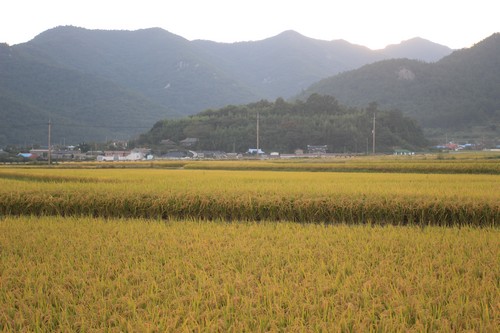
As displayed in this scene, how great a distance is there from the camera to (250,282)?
11.4ft

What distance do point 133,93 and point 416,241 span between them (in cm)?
12041

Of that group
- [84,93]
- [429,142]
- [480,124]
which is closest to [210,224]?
[429,142]

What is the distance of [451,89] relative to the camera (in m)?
90.9

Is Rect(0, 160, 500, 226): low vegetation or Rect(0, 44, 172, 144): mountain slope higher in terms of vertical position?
Rect(0, 44, 172, 144): mountain slope

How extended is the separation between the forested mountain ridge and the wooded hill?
55.1ft

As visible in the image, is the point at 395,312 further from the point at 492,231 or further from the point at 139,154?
the point at 139,154

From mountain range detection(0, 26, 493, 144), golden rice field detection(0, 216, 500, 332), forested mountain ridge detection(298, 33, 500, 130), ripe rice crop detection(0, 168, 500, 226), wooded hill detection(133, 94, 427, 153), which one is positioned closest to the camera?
golden rice field detection(0, 216, 500, 332)

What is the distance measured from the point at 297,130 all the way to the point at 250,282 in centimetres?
6945

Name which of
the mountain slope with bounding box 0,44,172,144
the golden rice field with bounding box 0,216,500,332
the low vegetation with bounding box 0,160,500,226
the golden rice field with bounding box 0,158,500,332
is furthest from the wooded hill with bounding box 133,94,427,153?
the golden rice field with bounding box 0,216,500,332

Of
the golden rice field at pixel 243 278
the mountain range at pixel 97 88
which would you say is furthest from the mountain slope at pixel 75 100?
the golden rice field at pixel 243 278

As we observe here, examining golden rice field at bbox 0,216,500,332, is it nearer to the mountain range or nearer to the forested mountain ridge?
the mountain range

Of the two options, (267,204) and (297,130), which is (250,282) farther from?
(297,130)

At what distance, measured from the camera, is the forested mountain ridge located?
280ft

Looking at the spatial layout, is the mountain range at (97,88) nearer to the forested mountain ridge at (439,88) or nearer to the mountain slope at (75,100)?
the mountain slope at (75,100)
